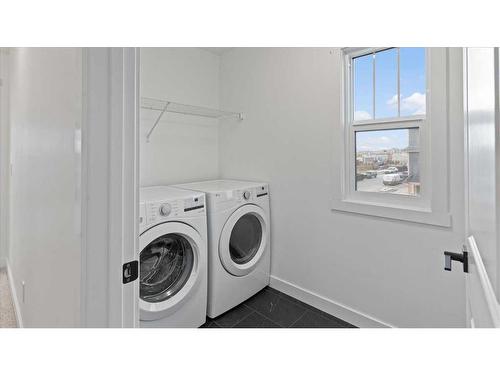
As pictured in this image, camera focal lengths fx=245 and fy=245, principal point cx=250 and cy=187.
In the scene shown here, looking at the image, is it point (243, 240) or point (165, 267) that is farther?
point (243, 240)

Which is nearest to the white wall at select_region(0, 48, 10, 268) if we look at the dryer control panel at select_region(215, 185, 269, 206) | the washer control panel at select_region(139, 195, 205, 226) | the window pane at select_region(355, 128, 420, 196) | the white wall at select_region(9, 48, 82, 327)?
the white wall at select_region(9, 48, 82, 327)

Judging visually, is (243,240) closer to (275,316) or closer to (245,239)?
(245,239)

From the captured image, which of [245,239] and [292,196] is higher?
[292,196]

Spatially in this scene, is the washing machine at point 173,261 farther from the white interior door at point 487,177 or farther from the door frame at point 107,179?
the white interior door at point 487,177

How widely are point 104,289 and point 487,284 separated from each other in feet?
2.59

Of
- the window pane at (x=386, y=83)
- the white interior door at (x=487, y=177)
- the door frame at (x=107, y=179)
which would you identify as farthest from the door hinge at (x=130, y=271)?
the window pane at (x=386, y=83)

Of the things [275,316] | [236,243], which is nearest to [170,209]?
[236,243]

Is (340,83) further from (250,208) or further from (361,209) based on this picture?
(250,208)

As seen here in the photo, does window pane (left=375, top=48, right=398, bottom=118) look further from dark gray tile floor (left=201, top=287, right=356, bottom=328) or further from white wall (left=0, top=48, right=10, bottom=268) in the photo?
white wall (left=0, top=48, right=10, bottom=268)

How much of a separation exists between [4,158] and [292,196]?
3033 mm

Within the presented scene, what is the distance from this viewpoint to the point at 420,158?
→ 57.8 inches

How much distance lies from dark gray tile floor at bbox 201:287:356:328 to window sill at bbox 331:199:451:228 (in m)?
0.80

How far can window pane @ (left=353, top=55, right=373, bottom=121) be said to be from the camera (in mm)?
1684
